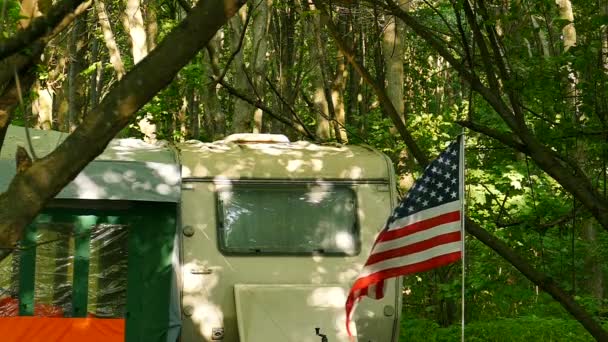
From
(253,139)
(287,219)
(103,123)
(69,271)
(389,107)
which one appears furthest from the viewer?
(253,139)

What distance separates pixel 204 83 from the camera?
21359mm

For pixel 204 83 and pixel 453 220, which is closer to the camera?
pixel 453 220

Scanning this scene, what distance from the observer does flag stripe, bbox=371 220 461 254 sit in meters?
8.48

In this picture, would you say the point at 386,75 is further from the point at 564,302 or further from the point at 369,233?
the point at 564,302

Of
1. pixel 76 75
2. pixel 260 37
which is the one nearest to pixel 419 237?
pixel 260 37

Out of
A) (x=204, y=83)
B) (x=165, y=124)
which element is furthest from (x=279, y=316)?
(x=165, y=124)

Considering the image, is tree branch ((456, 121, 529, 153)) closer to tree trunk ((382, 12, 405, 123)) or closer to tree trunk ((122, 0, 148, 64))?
tree trunk ((382, 12, 405, 123))

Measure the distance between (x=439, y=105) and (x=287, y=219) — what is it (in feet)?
77.6

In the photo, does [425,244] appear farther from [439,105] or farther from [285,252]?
[439,105]

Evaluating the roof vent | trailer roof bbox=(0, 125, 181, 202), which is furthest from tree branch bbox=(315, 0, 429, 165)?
the roof vent

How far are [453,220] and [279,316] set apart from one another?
326cm

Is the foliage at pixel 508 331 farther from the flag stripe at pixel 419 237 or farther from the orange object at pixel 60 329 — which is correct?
the flag stripe at pixel 419 237

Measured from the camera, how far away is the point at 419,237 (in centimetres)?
847

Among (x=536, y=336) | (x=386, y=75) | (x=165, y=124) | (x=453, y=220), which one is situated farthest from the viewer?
(x=165, y=124)
